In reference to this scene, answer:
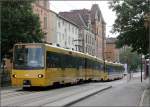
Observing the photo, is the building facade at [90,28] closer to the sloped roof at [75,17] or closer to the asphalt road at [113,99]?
the sloped roof at [75,17]

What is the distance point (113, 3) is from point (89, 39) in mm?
68476

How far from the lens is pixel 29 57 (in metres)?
Answer: 33.3

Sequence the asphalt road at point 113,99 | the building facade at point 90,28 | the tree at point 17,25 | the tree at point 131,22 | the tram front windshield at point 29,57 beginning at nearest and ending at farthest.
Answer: the asphalt road at point 113,99
the tram front windshield at point 29,57
the tree at point 131,22
the tree at point 17,25
the building facade at point 90,28

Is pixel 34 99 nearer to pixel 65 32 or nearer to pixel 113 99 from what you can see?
pixel 113 99

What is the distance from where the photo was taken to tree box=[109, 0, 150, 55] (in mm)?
39812

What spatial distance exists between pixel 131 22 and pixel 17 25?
32.5ft

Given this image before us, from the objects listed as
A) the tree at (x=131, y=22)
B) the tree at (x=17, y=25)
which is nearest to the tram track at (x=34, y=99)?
the tree at (x=131, y=22)

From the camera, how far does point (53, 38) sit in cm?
8131

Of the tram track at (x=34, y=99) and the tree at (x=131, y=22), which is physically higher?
the tree at (x=131, y=22)

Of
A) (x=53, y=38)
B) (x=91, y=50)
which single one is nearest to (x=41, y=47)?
(x=53, y=38)

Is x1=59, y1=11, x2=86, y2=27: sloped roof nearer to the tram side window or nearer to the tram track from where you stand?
the tram side window

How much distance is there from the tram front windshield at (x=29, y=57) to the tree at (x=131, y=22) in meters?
9.79

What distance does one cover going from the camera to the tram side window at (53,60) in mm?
33881

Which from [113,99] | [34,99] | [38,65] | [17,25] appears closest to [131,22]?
[17,25]
